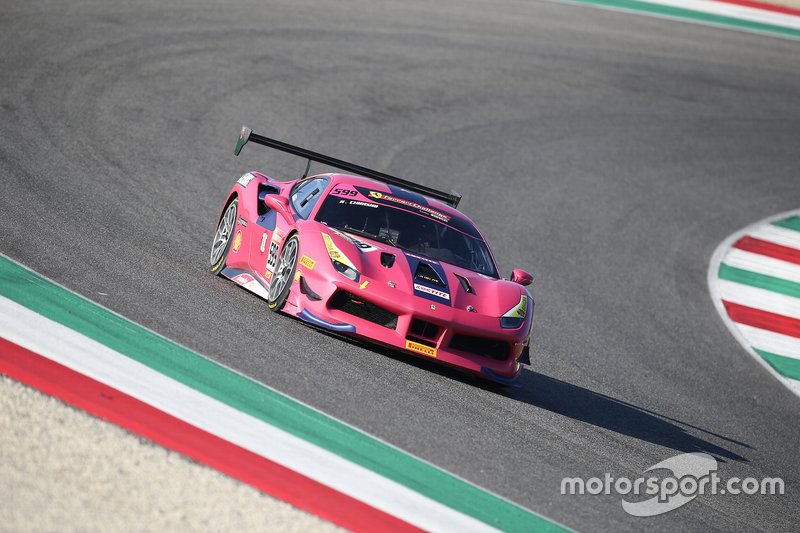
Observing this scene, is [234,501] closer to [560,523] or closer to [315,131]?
[560,523]

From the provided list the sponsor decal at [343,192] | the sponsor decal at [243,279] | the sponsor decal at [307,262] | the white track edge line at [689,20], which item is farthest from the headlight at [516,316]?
the white track edge line at [689,20]

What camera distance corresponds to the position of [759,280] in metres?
13.7

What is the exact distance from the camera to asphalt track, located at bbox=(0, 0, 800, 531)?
723cm

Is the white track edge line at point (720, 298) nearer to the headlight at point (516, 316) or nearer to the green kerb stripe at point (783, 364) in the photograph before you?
the green kerb stripe at point (783, 364)

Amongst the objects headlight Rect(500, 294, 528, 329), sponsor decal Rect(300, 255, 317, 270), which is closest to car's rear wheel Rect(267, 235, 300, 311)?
sponsor decal Rect(300, 255, 317, 270)

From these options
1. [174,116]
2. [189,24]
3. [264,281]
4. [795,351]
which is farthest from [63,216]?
[189,24]

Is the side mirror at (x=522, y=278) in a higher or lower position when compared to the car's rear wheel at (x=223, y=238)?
higher

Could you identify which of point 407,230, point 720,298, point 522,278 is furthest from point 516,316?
point 720,298

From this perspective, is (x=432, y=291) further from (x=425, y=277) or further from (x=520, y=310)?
(x=520, y=310)

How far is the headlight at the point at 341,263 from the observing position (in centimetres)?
773

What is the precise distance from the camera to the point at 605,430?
785cm

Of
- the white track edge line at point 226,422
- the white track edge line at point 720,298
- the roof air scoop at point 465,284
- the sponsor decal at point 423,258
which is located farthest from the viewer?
the white track edge line at point 720,298

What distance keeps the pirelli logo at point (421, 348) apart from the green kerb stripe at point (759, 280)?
7116 mm

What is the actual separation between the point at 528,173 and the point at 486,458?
34.9 ft
